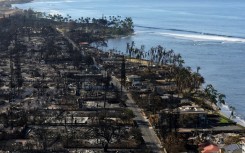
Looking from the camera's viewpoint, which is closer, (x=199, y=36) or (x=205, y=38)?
(x=205, y=38)

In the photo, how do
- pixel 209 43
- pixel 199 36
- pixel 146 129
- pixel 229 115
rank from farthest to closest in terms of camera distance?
1. pixel 199 36
2. pixel 209 43
3. pixel 229 115
4. pixel 146 129

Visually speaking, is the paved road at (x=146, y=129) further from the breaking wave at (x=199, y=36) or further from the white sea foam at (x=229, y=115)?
the breaking wave at (x=199, y=36)

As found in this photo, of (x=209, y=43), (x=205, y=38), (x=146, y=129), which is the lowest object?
(x=146, y=129)

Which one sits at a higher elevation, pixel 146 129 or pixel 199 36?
pixel 199 36

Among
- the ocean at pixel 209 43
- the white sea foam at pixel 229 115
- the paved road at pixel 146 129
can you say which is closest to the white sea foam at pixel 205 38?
the ocean at pixel 209 43

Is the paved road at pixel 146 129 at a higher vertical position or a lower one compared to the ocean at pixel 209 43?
lower

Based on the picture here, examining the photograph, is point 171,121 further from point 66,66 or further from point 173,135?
point 66,66

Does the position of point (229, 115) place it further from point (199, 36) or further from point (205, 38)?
point (199, 36)

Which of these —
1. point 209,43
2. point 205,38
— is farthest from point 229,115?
point 205,38

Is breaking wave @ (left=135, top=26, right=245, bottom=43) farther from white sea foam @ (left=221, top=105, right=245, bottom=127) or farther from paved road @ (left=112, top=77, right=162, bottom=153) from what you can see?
paved road @ (left=112, top=77, right=162, bottom=153)
